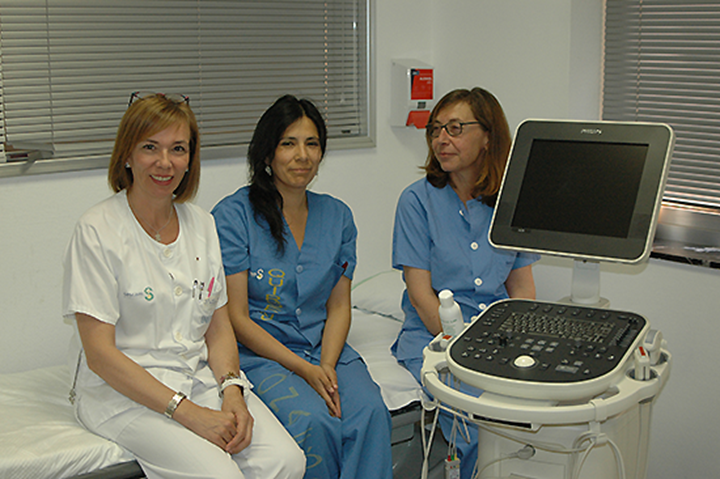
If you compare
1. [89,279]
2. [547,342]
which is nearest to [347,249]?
[89,279]

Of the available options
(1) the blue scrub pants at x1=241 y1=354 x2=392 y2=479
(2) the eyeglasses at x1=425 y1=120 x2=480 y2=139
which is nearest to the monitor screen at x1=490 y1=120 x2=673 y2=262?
(2) the eyeglasses at x1=425 y1=120 x2=480 y2=139

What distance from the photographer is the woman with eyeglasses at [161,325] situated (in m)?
1.73

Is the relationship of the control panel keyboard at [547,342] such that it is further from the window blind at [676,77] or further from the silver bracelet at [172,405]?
the window blind at [676,77]

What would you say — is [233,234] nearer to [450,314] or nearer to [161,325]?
[161,325]

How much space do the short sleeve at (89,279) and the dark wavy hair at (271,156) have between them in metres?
0.54

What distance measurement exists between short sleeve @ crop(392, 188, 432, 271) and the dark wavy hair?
1.17 feet

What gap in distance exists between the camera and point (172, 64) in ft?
8.54

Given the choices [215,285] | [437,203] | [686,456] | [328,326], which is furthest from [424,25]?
[686,456]

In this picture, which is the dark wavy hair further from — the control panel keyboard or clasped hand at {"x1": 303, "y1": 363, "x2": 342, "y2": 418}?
the control panel keyboard

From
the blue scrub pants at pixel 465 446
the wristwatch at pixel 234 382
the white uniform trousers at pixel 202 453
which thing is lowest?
the blue scrub pants at pixel 465 446

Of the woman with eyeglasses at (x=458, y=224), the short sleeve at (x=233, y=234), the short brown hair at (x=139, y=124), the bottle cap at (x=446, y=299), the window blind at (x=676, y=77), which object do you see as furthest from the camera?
the window blind at (x=676, y=77)

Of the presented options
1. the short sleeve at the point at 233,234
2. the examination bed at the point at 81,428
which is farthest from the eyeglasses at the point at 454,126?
the examination bed at the point at 81,428

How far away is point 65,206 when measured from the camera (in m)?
2.42

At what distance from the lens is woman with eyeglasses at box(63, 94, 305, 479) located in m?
1.73
